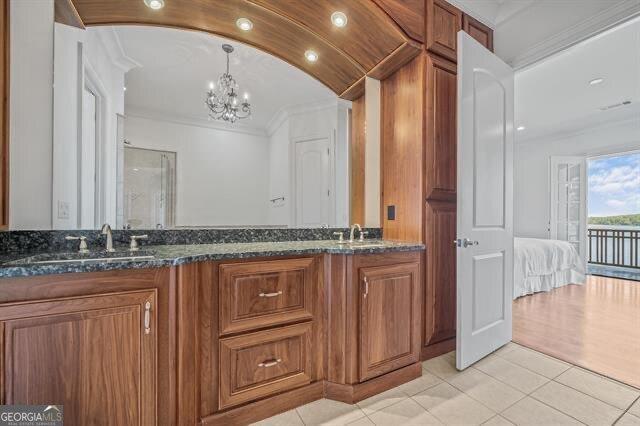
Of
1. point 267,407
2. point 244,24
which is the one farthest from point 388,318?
point 244,24

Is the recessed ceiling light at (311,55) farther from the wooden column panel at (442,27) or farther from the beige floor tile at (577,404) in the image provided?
the beige floor tile at (577,404)

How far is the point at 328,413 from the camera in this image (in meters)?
1.46

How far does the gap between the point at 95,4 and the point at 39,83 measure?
542 mm

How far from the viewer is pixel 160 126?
168 centimetres

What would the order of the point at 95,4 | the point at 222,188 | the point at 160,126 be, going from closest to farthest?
1. the point at 95,4
2. the point at 160,126
3. the point at 222,188

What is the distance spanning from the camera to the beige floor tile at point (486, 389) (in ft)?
5.11

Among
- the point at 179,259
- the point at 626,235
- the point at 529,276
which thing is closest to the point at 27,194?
the point at 179,259

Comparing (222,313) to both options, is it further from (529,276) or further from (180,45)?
(529,276)

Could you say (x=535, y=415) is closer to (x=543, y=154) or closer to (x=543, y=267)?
(x=543, y=267)

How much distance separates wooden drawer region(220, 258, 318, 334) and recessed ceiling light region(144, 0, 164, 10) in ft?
5.25

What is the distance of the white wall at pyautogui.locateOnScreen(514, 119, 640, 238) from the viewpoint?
472 centimetres

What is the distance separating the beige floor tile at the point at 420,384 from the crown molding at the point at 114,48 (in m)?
2.54

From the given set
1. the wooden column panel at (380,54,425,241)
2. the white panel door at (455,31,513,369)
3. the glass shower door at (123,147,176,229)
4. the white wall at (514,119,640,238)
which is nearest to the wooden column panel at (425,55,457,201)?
the wooden column panel at (380,54,425,241)

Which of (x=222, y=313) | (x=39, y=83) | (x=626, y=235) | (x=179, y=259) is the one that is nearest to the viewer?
(x=179, y=259)
